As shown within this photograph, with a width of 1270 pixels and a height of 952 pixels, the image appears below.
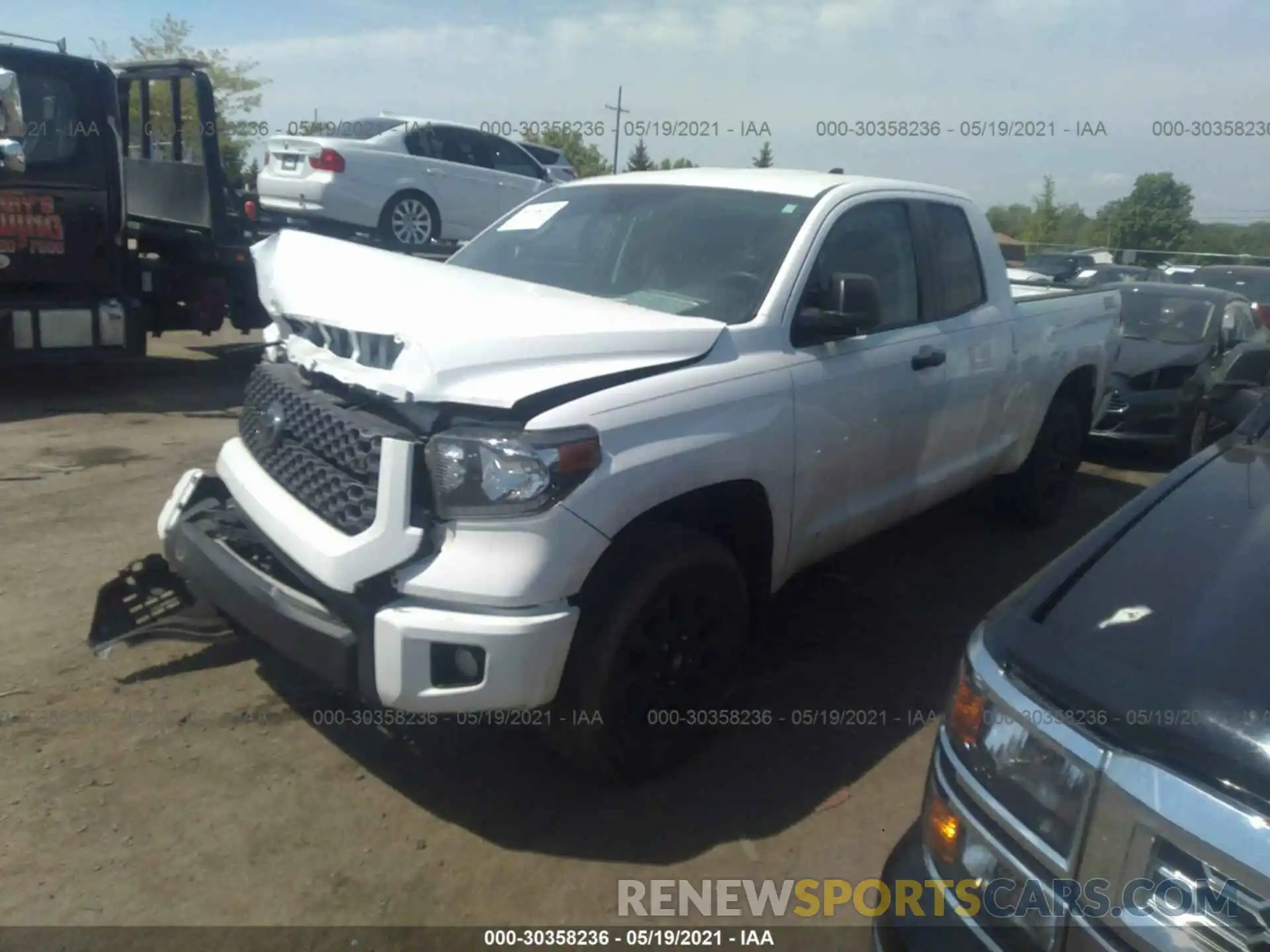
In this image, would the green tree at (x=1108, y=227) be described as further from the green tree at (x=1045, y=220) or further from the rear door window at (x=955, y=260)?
the rear door window at (x=955, y=260)

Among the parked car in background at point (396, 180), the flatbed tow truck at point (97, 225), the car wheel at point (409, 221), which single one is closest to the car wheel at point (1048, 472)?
the parked car in background at point (396, 180)

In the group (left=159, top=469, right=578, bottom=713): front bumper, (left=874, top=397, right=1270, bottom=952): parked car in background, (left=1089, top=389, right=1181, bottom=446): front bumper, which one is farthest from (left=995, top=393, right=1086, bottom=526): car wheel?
(left=159, top=469, right=578, bottom=713): front bumper

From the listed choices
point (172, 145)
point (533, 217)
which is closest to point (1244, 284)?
point (533, 217)

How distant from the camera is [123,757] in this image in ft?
11.0

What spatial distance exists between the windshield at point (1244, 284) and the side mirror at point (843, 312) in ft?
37.0

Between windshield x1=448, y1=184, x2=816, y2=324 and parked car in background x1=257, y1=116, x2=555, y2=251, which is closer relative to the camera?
windshield x1=448, y1=184, x2=816, y2=324

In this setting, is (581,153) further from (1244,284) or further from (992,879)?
(992,879)

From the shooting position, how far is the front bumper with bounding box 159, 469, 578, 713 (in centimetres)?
277

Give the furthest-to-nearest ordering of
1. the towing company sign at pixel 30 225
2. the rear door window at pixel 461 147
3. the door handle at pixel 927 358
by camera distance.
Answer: the rear door window at pixel 461 147 → the towing company sign at pixel 30 225 → the door handle at pixel 927 358

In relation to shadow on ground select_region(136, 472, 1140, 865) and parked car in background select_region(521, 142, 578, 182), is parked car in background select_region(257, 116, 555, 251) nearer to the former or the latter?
parked car in background select_region(521, 142, 578, 182)

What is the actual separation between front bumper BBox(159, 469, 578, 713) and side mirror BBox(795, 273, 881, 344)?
1.47 meters

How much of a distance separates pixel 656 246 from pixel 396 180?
7.90m

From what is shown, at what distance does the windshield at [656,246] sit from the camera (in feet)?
12.7

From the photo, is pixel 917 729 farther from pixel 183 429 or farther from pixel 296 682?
pixel 183 429
